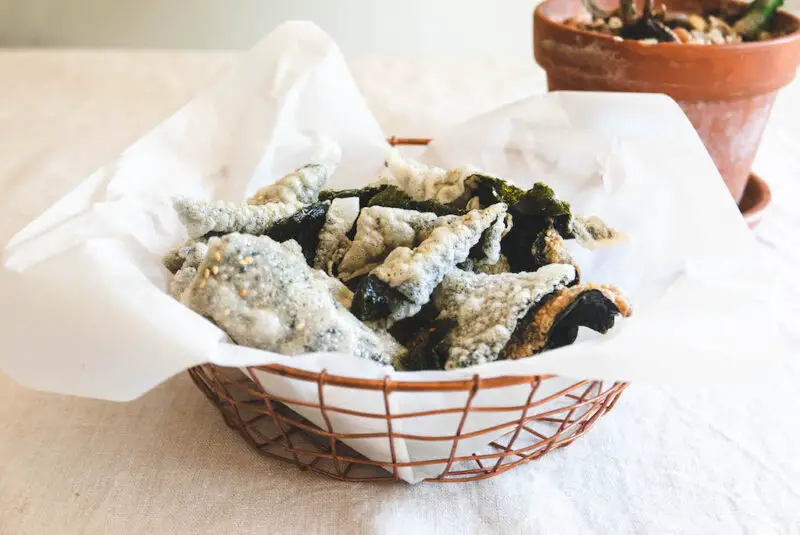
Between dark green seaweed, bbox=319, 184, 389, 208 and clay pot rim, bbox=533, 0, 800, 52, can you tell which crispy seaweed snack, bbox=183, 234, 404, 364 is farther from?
clay pot rim, bbox=533, 0, 800, 52

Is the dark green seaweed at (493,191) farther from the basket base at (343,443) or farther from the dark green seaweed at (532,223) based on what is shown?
the basket base at (343,443)

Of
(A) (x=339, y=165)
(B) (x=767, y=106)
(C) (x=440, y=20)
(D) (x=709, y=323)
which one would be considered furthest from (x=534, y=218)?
(C) (x=440, y=20)

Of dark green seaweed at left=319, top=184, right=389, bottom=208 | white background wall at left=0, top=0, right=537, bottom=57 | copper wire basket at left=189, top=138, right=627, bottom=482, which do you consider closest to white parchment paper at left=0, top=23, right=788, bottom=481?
copper wire basket at left=189, top=138, right=627, bottom=482

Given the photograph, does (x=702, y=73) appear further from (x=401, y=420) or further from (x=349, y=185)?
(x=401, y=420)

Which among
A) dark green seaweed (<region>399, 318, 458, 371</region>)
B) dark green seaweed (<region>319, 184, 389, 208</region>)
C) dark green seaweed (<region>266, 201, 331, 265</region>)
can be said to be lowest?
dark green seaweed (<region>399, 318, 458, 371</region>)

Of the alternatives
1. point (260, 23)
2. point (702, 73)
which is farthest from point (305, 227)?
point (260, 23)
